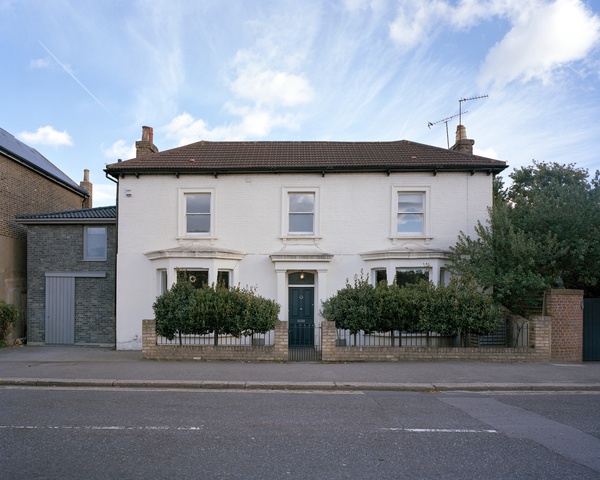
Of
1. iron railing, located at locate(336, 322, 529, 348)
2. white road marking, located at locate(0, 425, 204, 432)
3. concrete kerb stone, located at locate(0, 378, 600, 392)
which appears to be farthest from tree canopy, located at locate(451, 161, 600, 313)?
white road marking, located at locate(0, 425, 204, 432)

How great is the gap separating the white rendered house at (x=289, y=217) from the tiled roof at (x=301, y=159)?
64mm

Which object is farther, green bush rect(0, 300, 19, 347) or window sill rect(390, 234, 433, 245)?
window sill rect(390, 234, 433, 245)

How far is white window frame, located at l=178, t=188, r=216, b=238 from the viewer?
1533 centimetres

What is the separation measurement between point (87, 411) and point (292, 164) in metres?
10.00

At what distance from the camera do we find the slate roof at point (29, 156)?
17266mm

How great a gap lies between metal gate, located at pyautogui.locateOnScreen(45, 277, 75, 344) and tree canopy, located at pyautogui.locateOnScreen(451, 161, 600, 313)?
12850 mm

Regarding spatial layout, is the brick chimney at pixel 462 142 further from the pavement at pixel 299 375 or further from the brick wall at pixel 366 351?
the pavement at pixel 299 375

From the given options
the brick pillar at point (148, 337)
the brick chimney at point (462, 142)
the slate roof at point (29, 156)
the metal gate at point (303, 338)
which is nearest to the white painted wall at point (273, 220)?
the metal gate at point (303, 338)

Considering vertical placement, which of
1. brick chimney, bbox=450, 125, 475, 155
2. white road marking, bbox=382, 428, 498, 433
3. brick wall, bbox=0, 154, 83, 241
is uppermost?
brick chimney, bbox=450, 125, 475, 155

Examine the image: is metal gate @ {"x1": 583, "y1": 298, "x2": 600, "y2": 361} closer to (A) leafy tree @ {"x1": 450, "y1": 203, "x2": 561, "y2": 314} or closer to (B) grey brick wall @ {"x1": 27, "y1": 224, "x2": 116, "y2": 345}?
(A) leafy tree @ {"x1": 450, "y1": 203, "x2": 561, "y2": 314}

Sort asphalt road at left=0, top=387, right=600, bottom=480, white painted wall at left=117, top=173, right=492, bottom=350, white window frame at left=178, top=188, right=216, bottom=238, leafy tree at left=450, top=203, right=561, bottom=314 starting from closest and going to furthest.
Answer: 1. asphalt road at left=0, top=387, right=600, bottom=480
2. leafy tree at left=450, top=203, right=561, bottom=314
3. white painted wall at left=117, top=173, right=492, bottom=350
4. white window frame at left=178, top=188, right=216, bottom=238

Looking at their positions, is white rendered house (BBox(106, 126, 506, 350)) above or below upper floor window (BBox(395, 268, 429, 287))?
above

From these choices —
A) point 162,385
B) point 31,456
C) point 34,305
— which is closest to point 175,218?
point 34,305

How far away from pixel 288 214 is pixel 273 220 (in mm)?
540
